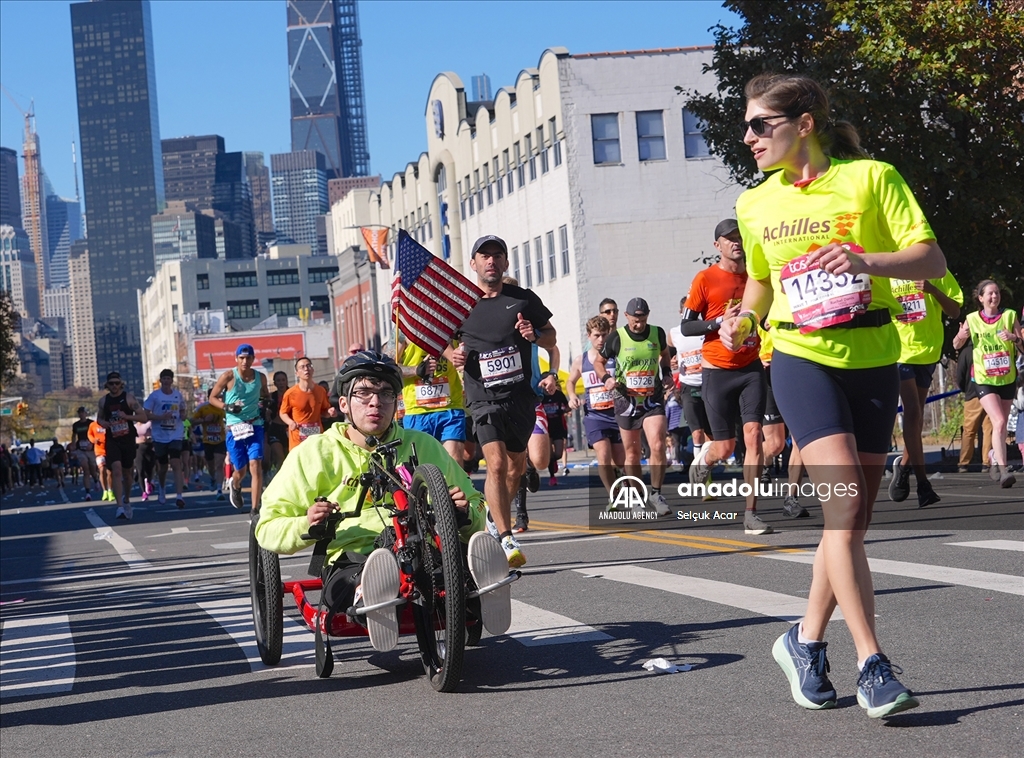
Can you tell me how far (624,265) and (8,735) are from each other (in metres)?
48.8

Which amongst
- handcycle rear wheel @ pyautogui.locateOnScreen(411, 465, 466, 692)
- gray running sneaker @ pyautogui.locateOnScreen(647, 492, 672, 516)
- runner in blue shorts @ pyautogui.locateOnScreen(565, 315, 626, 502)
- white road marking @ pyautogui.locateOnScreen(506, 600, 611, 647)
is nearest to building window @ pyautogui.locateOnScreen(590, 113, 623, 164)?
runner in blue shorts @ pyautogui.locateOnScreen(565, 315, 626, 502)

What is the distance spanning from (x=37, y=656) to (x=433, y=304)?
14.9 ft

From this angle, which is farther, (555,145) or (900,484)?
(555,145)

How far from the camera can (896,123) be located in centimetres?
2083

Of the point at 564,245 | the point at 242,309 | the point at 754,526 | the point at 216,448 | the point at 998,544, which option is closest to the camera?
the point at 998,544

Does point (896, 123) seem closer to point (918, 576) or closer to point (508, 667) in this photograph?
point (918, 576)

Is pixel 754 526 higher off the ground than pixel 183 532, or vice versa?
pixel 754 526

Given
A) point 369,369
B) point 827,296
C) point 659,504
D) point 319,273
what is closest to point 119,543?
point 659,504

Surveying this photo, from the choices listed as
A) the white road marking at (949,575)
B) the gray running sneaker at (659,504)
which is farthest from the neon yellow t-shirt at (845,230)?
the gray running sneaker at (659,504)

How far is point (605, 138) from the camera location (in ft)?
179

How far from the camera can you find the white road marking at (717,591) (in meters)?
7.46

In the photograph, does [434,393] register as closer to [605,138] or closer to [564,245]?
[605,138]

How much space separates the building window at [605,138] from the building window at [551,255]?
3755 mm

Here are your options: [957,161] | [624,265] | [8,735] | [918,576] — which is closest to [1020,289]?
[957,161]
